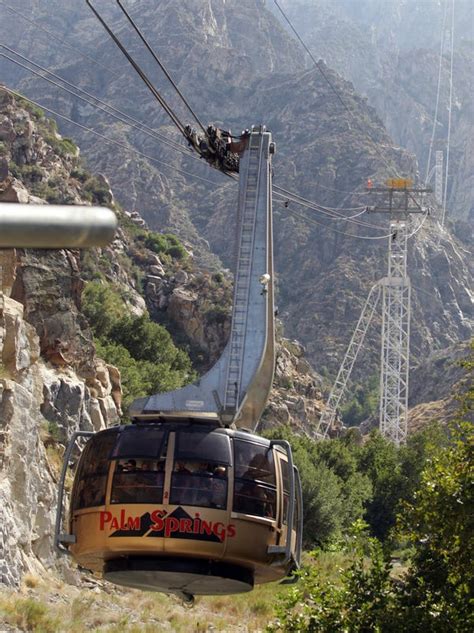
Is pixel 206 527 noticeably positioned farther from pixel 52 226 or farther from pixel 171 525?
pixel 52 226

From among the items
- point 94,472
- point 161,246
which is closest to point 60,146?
point 161,246

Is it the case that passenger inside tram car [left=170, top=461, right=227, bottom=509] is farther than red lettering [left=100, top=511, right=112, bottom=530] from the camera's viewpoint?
No

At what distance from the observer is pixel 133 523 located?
14.8m

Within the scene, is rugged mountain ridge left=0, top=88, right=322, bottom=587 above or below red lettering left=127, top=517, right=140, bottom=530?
above

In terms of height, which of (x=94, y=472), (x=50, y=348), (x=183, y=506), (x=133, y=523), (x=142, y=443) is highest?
(x=50, y=348)

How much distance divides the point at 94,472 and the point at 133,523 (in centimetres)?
93

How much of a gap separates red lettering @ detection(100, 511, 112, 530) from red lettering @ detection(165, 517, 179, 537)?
Answer: 0.79 m

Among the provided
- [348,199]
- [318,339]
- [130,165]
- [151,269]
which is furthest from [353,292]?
[151,269]

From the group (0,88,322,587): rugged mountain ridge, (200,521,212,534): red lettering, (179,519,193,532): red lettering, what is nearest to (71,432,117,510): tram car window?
(179,519,193,532): red lettering

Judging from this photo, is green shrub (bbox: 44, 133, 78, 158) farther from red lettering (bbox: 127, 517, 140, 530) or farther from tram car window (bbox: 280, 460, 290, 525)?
red lettering (bbox: 127, 517, 140, 530)

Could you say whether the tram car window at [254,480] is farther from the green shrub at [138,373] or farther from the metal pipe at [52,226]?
the green shrub at [138,373]

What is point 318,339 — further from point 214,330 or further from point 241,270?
point 241,270

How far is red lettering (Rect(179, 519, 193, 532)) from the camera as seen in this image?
14734 mm

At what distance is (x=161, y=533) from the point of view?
14.8 m
